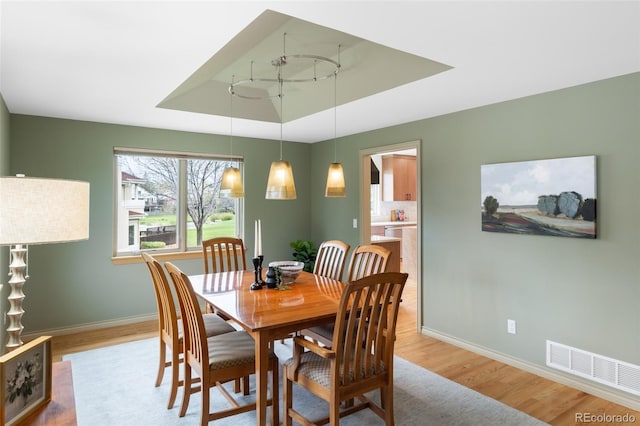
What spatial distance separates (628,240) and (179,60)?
3200 millimetres

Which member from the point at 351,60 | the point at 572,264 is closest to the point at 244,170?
the point at 351,60

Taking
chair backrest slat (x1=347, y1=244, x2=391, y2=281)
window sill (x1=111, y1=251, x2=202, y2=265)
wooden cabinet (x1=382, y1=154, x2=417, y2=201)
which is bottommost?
window sill (x1=111, y1=251, x2=202, y2=265)

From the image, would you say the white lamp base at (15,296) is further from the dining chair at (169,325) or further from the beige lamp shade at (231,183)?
the beige lamp shade at (231,183)

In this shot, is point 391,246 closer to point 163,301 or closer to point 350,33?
point 163,301

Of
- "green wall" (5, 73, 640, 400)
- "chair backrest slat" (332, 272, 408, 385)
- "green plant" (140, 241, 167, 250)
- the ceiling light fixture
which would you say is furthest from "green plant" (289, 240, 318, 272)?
"chair backrest slat" (332, 272, 408, 385)

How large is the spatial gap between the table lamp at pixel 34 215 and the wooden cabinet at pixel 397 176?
6.43 meters

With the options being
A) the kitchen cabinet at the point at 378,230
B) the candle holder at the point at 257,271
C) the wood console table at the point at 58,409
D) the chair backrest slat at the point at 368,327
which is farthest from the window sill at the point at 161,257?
the kitchen cabinet at the point at 378,230

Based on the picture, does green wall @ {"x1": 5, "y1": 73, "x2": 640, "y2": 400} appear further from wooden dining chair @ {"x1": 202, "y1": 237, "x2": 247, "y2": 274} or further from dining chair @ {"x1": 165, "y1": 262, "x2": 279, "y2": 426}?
dining chair @ {"x1": 165, "y1": 262, "x2": 279, "y2": 426}

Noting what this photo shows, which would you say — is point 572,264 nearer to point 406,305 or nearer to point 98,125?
point 406,305

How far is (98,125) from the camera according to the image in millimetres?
4273

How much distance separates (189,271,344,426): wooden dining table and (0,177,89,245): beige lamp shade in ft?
3.38

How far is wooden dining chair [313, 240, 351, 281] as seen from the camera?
3.52 metres

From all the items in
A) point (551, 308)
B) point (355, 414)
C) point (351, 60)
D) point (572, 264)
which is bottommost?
point (355, 414)

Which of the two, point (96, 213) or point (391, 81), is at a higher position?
point (391, 81)
